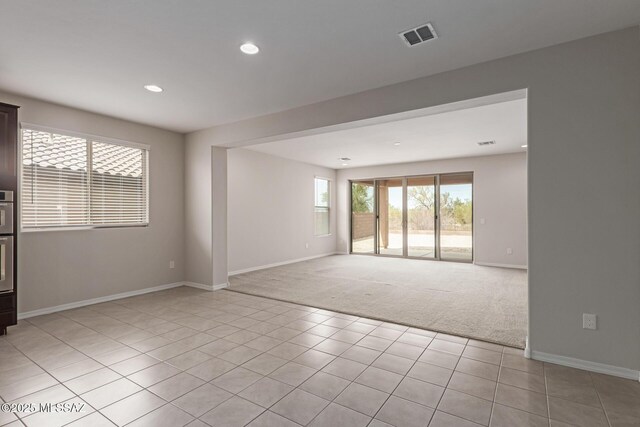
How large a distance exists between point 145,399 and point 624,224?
12.3ft

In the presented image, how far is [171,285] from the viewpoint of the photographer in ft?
17.7

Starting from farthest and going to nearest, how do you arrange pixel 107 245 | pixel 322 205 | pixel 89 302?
pixel 322 205 → pixel 107 245 → pixel 89 302

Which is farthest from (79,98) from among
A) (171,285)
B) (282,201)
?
(282,201)

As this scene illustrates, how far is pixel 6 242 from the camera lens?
130 inches

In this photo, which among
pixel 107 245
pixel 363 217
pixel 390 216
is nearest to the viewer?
pixel 107 245

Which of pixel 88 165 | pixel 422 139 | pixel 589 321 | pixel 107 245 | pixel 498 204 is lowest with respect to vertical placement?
pixel 589 321

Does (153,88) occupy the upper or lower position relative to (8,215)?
upper

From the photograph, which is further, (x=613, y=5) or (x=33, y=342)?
(x=33, y=342)

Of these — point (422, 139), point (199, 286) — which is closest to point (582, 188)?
point (422, 139)

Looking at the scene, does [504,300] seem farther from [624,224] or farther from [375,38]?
[375,38]

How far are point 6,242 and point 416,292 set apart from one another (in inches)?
202

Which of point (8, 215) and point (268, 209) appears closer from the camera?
point (8, 215)

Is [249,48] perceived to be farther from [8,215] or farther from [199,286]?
[199,286]

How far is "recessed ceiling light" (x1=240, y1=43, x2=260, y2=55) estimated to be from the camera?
2.64 metres
